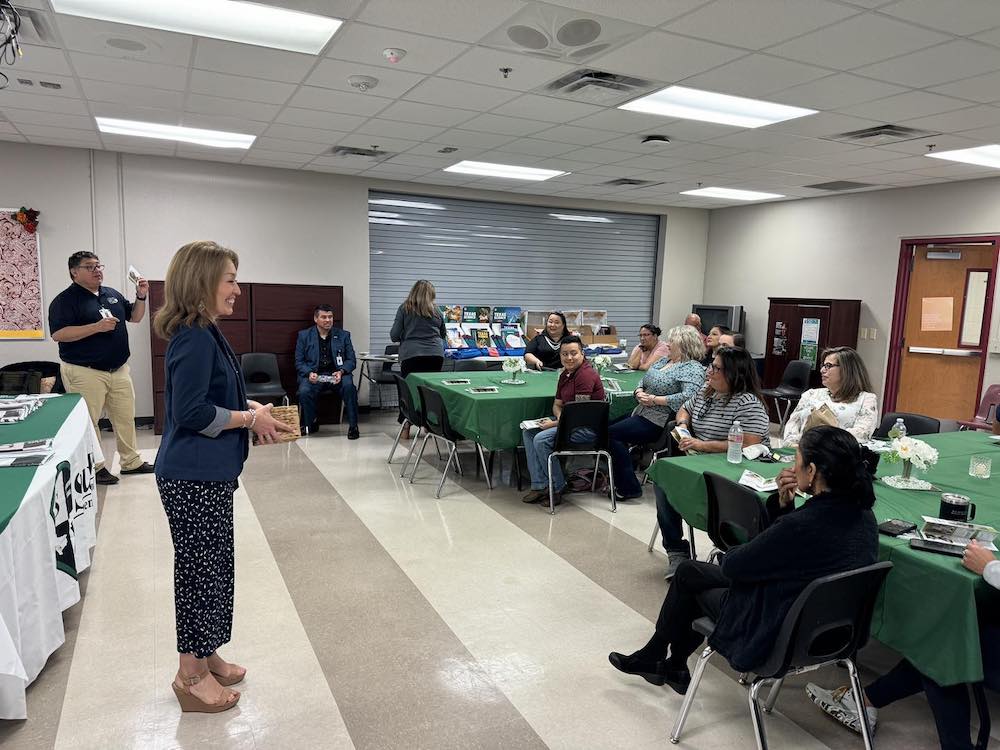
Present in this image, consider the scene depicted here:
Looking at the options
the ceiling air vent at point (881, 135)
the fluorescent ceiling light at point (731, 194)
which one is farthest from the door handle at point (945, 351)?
the ceiling air vent at point (881, 135)

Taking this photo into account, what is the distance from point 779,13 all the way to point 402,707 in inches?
134

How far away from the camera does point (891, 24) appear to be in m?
3.16

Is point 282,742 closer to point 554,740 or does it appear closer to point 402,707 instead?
point 402,707

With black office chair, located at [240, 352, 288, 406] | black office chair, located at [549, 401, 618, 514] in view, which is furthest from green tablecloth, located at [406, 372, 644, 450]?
black office chair, located at [240, 352, 288, 406]

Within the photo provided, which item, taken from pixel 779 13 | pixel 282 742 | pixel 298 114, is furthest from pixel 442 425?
pixel 779 13

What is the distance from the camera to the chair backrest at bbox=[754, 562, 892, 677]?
200 centimetres

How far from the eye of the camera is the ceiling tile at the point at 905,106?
426 cm

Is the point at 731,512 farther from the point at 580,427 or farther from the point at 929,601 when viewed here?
the point at 580,427

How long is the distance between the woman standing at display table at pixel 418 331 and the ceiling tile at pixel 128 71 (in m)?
2.81

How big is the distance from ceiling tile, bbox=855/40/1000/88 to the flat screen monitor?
18.2 ft

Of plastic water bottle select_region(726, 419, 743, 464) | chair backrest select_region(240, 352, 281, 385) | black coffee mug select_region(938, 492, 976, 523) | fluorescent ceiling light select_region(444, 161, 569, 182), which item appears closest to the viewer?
black coffee mug select_region(938, 492, 976, 523)

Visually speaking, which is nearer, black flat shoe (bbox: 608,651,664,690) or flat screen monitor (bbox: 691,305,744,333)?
black flat shoe (bbox: 608,651,664,690)

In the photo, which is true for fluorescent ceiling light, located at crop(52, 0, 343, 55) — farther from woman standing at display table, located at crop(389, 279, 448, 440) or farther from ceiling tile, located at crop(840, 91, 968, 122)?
ceiling tile, located at crop(840, 91, 968, 122)

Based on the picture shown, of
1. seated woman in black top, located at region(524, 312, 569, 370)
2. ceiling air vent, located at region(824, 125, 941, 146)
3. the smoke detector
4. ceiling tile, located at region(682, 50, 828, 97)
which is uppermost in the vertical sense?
ceiling air vent, located at region(824, 125, 941, 146)
